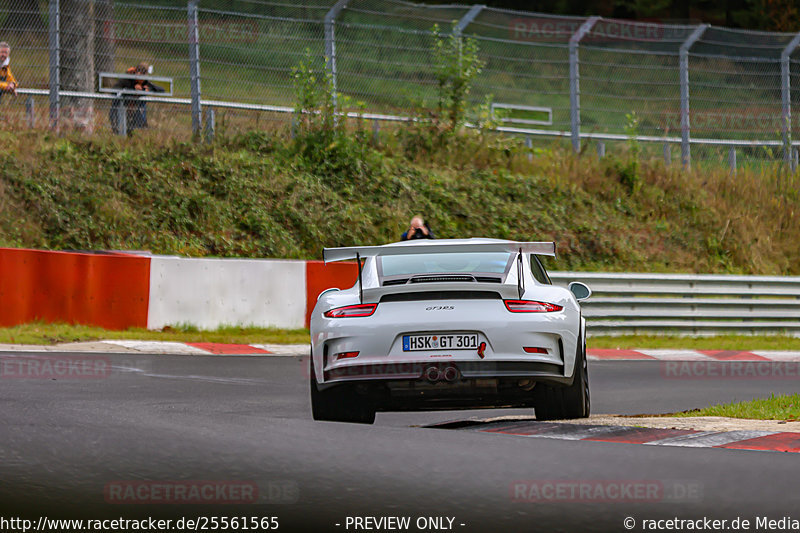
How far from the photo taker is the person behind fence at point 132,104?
2112 cm

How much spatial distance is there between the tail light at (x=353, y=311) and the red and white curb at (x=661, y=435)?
3.45 ft

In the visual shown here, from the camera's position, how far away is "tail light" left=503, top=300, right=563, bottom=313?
24.2 ft

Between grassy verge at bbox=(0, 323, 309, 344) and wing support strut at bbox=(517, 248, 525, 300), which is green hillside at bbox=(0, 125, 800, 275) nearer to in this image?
grassy verge at bbox=(0, 323, 309, 344)

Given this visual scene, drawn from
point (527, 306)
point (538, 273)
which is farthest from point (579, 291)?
point (527, 306)

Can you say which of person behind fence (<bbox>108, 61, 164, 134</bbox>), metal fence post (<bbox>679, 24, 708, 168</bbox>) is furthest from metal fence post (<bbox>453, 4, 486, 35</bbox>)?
person behind fence (<bbox>108, 61, 164, 134</bbox>)

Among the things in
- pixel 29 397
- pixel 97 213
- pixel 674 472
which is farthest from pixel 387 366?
pixel 97 213

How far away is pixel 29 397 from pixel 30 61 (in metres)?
13.1

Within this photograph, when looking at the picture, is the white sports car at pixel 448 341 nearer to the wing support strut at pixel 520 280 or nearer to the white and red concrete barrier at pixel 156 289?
the wing support strut at pixel 520 280

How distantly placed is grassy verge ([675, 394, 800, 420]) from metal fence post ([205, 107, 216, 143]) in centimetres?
1438

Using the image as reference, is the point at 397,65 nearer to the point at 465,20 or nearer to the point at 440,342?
the point at 465,20

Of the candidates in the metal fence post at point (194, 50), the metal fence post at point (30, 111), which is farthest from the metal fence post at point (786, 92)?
the metal fence post at point (30, 111)

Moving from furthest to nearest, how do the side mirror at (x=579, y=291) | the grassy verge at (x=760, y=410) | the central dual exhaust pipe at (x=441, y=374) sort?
the grassy verge at (x=760, y=410) < the side mirror at (x=579, y=291) < the central dual exhaust pipe at (x=441, y=374)

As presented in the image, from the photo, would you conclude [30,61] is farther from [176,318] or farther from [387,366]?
[387,366]

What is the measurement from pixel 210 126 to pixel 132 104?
1.49 m
